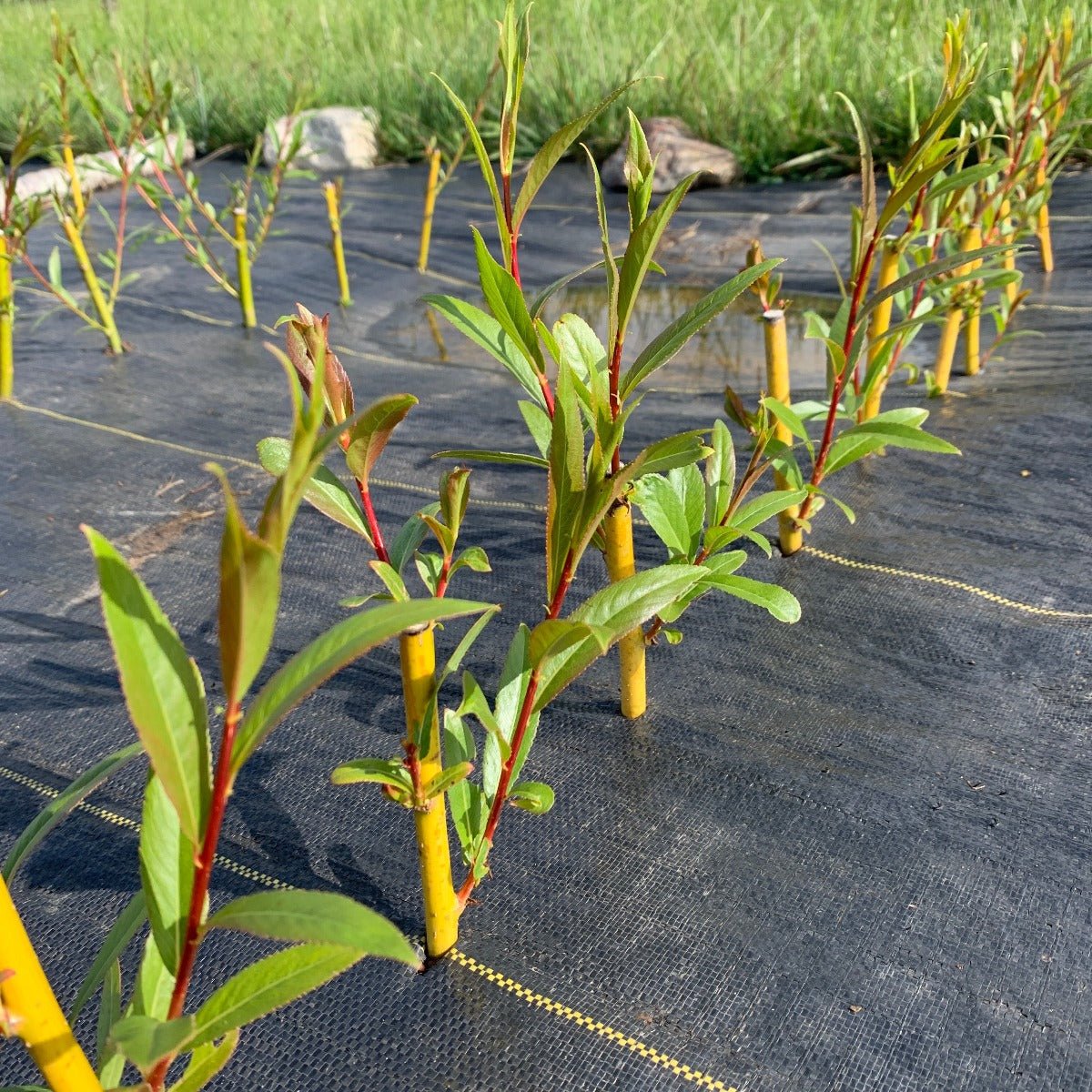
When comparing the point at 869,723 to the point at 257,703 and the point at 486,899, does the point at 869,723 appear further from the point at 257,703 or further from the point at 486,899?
the point at 257,703

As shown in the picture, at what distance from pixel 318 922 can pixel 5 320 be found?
8.31ft

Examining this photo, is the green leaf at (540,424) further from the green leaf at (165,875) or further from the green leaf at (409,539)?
the green leaf at (165,875)

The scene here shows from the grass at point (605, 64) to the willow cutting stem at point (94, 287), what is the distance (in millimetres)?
1298

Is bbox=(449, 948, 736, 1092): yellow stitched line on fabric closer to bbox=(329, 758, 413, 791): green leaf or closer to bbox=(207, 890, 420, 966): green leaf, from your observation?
bbox=(329, 758, 413, 791): green leaf

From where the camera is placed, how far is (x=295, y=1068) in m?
0.98

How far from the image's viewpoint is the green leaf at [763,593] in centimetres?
125

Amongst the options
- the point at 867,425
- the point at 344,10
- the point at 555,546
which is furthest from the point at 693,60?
the point at 555,546

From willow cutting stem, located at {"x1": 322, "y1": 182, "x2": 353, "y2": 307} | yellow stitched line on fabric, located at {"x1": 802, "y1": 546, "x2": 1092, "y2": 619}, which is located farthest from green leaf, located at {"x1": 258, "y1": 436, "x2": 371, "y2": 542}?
willow cutting stem, located at {"x1": 322, "y1": 182, "x2": 353, "y2": 307}

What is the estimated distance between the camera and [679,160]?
17.3 ft

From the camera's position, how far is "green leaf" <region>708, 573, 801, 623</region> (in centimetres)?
125

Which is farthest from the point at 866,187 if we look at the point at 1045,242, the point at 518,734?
the point at 1045,242

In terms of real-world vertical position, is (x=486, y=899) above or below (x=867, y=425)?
below

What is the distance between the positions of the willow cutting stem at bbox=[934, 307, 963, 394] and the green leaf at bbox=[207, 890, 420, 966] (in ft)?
6.66

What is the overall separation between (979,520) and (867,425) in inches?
17.6
